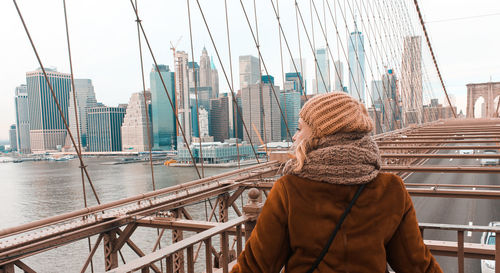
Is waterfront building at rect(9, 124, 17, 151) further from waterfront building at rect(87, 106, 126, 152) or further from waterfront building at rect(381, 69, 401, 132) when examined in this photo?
waterfront building at rect(381, 69, 401, 132)

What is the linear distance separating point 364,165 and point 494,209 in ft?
63.6

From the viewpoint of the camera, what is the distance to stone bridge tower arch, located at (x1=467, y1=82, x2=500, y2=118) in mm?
41344

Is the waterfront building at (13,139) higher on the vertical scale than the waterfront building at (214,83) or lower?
lower

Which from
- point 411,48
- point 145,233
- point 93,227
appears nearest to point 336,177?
point 93,227

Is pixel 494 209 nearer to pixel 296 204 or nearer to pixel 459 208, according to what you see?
pixel 459 208

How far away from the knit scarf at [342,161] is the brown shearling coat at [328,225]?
0.02m

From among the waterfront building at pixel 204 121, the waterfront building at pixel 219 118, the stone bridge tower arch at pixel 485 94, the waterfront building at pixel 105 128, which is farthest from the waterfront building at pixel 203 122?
the stone bridge tower arch at pixel 485 94

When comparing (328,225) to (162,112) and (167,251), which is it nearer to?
(167,251)

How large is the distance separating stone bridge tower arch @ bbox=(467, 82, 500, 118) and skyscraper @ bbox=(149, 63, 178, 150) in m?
38.8

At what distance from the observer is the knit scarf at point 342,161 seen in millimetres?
973

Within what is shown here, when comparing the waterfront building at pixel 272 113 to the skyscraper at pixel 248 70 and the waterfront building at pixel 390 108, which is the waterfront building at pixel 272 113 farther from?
the waterfront building at pixel 390 108

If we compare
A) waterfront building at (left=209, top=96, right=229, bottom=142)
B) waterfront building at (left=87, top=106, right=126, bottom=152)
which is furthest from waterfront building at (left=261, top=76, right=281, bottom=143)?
waterfront building at (left=87, top=106, right=126, bottom=152)

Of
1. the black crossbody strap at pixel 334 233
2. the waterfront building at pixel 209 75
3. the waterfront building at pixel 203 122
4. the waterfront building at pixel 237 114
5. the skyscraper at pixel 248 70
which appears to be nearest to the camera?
the black crossbody strap at pixel 334 233

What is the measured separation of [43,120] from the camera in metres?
9.32
